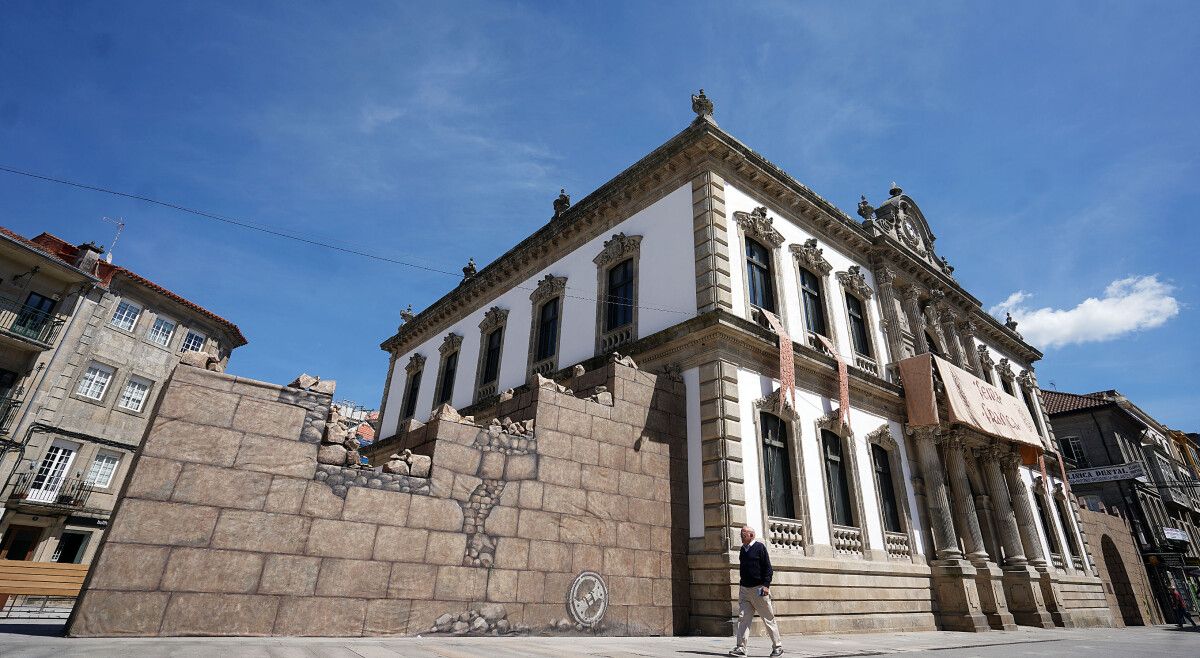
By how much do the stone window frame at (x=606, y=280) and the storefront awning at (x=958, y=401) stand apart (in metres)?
8.17

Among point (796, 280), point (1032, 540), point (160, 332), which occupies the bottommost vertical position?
point (1032, 540)

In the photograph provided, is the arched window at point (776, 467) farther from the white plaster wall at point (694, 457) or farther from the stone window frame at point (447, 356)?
the stone window frame at point (447, 356)

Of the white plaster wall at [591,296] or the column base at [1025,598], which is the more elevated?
the white plaster wall at [591,296]

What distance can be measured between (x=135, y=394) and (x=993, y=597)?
105 ft

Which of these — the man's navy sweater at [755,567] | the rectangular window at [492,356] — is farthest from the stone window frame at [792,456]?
the rectangular window at [492,356]

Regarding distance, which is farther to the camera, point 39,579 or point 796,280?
point 796,280

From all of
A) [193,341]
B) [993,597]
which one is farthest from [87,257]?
[993,597]

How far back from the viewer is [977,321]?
22.5 m

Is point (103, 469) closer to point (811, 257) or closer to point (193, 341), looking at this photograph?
point (193, 341)

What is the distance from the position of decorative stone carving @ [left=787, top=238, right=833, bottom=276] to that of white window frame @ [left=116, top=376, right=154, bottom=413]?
27234 millimetres

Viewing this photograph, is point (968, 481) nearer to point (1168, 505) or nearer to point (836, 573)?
point (836, 573)

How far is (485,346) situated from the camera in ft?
63.5

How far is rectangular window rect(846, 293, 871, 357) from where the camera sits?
1625 centimetres

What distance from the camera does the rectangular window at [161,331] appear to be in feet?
83.7
